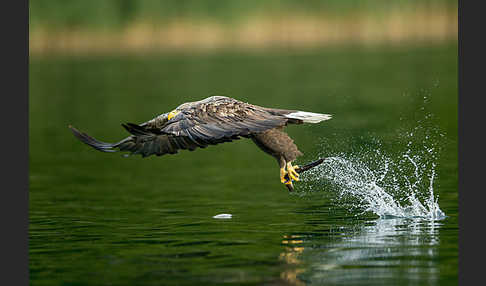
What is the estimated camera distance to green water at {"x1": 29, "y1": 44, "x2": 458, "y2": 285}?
823cm

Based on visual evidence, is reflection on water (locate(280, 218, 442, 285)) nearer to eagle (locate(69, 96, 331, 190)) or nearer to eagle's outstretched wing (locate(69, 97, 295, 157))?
eagle (locate(69, 96, 331, 190))

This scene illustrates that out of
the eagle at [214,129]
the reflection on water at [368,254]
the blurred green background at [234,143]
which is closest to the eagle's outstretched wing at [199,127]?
the eagle at [214,129]

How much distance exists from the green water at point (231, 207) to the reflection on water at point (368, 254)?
0.06 feet

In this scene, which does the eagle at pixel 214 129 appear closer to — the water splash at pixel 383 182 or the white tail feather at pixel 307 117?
the white tail feather at pixel 307 117

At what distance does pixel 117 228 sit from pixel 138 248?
4.48 feet

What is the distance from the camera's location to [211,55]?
50.8m

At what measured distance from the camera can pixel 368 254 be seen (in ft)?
28.3

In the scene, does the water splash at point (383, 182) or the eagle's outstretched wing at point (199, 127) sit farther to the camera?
the water splash at point (383, 182)

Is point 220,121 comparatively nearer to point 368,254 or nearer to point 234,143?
point 368,254

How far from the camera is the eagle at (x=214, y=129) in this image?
9094mm

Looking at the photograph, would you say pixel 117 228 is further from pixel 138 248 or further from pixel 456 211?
pixel 456 211

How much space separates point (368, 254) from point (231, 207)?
3.43 meters

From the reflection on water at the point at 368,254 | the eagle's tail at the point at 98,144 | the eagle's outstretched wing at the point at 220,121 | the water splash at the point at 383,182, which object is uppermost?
the eagle's outstretched wing at the point at 220,121

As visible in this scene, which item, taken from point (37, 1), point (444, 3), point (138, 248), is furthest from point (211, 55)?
point (138, 248)
